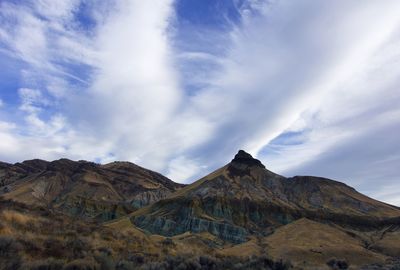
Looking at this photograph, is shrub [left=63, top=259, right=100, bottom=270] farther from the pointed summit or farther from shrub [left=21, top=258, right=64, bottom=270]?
the pointed summit

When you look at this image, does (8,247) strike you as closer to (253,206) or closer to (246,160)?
(253,206)

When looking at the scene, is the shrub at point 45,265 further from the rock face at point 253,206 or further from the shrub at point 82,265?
the rock face at point 253,206

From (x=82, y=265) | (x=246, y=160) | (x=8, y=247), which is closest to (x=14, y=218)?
(x=8, y=247)

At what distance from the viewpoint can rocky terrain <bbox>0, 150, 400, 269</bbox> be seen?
25.6m

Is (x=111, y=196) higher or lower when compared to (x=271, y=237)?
higher

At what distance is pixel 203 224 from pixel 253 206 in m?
20.2

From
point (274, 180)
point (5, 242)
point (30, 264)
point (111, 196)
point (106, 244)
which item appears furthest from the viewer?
point (111, 196)

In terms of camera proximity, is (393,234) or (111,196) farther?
(111,196)

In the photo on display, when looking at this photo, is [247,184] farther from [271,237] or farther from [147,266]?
[147,266]

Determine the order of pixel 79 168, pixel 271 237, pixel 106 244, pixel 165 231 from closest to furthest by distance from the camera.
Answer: pixel 106 244 → pixel 271 237 → pixel 165 231 → pixel 79 168

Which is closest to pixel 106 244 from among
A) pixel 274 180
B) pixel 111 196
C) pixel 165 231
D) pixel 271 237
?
pixel 271 237

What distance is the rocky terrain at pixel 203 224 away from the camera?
1007 inches

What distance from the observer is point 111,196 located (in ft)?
571

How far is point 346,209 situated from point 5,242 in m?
117
